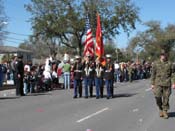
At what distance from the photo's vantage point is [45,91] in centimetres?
2730

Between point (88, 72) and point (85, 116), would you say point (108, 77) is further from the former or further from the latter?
point (85, 116)

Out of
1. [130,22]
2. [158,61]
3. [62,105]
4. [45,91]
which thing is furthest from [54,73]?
[130,22]

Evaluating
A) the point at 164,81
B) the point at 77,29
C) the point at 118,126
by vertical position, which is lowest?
the point at 118,126

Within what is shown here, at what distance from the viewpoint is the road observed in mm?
12289

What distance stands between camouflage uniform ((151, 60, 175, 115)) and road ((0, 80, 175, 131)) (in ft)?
1.96

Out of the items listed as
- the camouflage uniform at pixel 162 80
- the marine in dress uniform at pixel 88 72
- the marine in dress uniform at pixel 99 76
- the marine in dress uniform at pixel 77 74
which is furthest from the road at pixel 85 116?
the marine in dress uniform at pixel 77 74

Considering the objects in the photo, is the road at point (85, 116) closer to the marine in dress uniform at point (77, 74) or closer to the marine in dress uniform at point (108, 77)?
the marine in dress uniform at point (108, 77)

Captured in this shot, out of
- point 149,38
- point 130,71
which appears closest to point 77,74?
point 130,71

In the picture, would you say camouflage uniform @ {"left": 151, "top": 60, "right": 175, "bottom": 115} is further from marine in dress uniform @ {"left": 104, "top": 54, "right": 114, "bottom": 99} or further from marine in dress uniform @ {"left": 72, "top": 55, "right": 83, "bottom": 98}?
marine in dress uniform @ {"left": 72, "top": 55, "right": 83, "bottom": 98}

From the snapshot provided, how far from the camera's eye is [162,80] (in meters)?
13.7

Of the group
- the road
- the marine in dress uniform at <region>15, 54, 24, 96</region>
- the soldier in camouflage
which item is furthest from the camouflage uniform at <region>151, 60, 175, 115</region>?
the marine in dress uniform at <region>15, 54, 24, 96</region>

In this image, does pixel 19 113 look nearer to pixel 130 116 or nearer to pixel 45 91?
pixel 130 116

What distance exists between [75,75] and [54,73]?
890 cm

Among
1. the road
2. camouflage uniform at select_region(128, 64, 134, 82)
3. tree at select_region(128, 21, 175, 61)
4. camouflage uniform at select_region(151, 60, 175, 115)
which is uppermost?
tree at select_region(128, 21, 175, 61)
